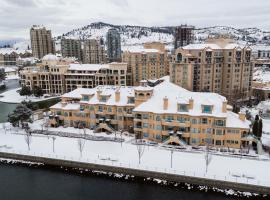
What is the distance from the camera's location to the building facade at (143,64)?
9425cm

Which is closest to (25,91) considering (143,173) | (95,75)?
(95,75)

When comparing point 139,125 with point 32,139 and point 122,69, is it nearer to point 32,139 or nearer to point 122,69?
point 32,139

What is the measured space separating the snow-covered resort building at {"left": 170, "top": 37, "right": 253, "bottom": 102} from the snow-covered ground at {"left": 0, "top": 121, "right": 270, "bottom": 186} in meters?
30.9

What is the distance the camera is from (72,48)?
16650 cm

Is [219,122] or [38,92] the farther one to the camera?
[38,92]

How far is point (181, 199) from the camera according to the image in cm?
3225

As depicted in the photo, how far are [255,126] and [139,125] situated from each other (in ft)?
58.3

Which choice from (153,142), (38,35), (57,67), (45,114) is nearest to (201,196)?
(153,142)

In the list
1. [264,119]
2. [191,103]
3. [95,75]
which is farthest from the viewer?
[95,75]

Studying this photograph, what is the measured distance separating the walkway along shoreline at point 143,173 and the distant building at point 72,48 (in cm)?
12908

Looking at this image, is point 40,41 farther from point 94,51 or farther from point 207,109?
point 207,109

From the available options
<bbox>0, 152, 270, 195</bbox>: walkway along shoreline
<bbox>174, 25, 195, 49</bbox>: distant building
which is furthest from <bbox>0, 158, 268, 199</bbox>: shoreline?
<bbox>174, 25, 195, 49</bbox>: distant building

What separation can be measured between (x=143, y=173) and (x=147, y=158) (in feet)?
11.7

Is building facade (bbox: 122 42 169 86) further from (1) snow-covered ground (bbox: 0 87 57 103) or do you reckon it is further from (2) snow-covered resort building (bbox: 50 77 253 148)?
(2) snow-covered resort building (bbox: 50 77 253 148)
